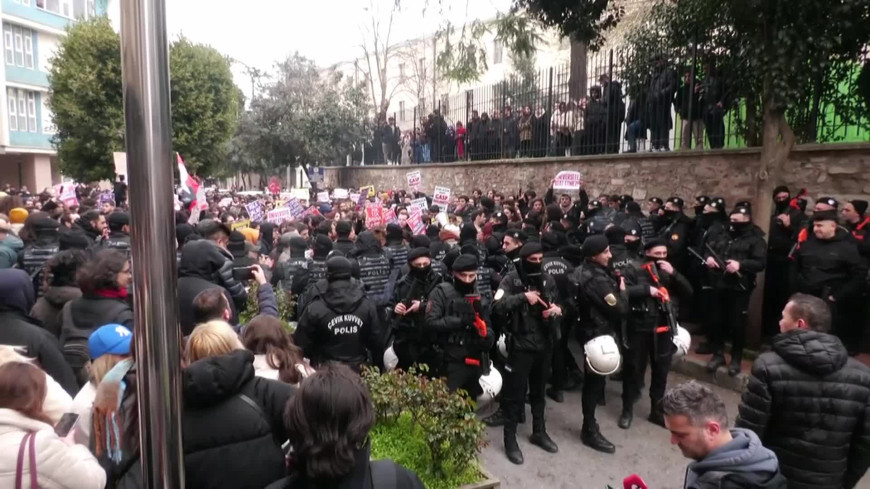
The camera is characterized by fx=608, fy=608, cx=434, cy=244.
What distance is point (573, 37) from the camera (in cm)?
1139

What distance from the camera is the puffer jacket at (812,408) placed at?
3.45 meters

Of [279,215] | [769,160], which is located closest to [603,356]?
[769,160]

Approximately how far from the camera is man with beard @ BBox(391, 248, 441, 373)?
5.98 m

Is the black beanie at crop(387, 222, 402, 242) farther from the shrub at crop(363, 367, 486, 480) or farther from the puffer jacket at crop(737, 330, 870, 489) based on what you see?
the puffer jacket at crop(737, 330, 870, 489)

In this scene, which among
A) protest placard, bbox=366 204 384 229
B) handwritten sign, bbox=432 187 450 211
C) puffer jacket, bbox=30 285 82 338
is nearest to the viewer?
puffer jacket, bbox=30 285 82 338

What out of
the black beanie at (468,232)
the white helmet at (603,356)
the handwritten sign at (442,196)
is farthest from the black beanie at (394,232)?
the handwritten sign at (442,196)

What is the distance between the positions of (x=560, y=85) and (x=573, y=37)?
164 inches

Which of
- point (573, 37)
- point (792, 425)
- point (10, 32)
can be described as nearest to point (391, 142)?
point (573, 37)

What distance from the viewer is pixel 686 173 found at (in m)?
11.3

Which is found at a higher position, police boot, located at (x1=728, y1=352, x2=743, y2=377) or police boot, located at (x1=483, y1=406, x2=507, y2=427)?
police boot, located at (x1=728, y1=352, x2=743, y2=377)

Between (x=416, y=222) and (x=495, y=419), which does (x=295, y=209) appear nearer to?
(x=416, y=222)

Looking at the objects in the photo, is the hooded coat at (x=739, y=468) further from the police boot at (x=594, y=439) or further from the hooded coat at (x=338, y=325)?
the police boot at (x=594, y=439)

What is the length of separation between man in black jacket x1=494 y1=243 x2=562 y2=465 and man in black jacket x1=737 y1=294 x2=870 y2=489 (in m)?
2.27

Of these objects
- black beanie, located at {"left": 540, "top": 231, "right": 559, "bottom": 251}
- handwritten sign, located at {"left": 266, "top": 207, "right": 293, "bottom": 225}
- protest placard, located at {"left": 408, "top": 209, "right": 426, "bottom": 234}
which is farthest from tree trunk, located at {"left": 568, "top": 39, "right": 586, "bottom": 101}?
black beanie, located at {"left": 540, "top": 231, "right": 559, "bottom": 251}
